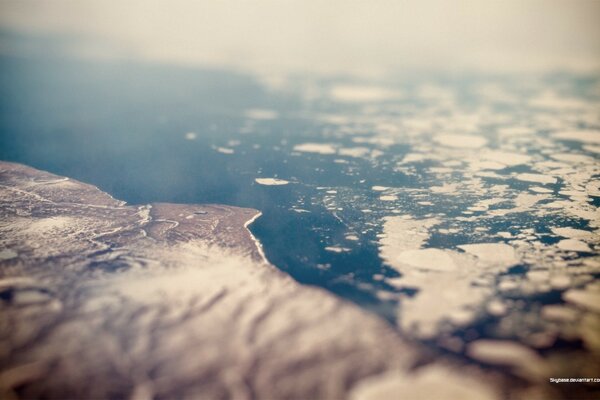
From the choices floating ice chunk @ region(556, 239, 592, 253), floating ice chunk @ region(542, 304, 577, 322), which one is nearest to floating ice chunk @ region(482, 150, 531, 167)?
floating ice chunk @ region(556, 239, 592, 253)

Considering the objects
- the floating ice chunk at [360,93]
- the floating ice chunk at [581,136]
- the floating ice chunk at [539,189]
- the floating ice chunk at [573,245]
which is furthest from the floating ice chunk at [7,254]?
the floating ice chunk at [360,93]

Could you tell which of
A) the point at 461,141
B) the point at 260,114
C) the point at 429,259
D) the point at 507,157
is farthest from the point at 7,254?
the point at 461,141

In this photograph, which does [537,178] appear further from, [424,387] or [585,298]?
[424,387]

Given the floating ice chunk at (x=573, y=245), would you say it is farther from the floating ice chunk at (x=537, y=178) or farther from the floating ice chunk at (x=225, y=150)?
the floating ice chunk at (x=225, y=150)

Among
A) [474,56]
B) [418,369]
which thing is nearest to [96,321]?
[418,369]

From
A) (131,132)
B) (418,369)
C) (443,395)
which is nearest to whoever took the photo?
(443,395)

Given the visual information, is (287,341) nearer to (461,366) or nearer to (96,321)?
(461,366)
